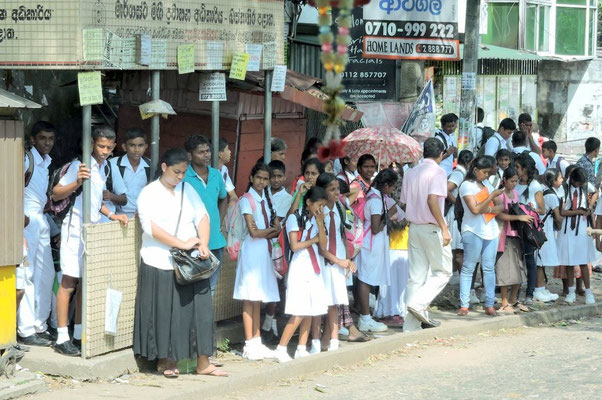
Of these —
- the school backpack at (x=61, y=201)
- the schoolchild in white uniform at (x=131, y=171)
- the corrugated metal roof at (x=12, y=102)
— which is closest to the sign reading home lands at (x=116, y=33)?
the corrugated metal roof at (x=12, y=102)

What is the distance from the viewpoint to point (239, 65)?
1022 centimetres

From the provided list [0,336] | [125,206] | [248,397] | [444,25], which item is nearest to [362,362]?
[248,397]

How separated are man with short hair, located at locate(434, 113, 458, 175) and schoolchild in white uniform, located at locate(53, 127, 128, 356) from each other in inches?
224

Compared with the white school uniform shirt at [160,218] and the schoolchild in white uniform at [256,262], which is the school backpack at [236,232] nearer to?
the schoolchild in white uniform at [256,262]

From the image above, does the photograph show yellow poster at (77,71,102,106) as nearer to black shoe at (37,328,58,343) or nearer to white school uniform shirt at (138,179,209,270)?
Answer: white school uniform shirt at (138,179,209,270)

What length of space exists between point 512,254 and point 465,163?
3.98 ft

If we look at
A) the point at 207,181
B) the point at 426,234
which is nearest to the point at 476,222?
the point at 426,234

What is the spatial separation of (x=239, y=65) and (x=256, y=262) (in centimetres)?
183

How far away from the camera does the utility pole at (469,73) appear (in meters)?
13.9

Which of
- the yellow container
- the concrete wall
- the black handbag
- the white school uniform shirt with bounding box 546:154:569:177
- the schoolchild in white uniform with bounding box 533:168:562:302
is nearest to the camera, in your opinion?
the yellow container

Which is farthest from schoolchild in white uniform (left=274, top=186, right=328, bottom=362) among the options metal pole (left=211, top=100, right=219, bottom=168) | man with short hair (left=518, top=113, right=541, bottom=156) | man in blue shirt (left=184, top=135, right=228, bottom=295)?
man with short hair (left=518, top=113, right=541, bottom=156)

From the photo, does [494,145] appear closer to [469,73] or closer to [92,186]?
[469,73]

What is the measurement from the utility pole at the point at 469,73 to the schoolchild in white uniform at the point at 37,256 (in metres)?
6.16

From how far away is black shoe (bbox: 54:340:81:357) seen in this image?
890 cm
